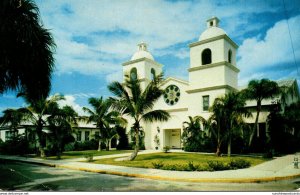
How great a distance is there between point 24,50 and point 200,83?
53.3 ft

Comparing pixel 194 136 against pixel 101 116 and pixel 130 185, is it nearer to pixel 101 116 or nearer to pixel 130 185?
pixel 101 116

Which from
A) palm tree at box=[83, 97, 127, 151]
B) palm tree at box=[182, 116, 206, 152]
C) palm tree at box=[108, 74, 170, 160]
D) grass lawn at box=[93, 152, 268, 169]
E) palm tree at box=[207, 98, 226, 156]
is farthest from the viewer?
palm tree at box=[83, 97, 127, 151]

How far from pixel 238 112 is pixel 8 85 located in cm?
1319

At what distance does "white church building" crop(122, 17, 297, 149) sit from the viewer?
20.5 metres

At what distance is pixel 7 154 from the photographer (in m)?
22.3

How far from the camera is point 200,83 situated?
21.7 metres

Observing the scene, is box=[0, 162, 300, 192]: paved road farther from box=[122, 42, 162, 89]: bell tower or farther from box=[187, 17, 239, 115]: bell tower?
box=[122, 42, 162, 89]: bell tower

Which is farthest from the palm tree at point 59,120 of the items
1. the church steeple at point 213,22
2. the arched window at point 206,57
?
the church steeple at point 213,22

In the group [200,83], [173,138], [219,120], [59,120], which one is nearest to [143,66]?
[200,83]

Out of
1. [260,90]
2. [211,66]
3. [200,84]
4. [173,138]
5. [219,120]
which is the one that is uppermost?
[211,66]

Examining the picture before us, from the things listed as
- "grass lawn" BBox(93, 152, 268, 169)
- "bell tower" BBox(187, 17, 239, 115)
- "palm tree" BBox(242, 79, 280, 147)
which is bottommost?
"grass lawn" BBox(93, 152, 268, 169)

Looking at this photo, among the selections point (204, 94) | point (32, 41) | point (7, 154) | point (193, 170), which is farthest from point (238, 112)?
point (7, 154)

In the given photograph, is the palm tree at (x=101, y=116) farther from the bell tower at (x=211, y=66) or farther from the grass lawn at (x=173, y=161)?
the grass lawn at (x=173, y=161)

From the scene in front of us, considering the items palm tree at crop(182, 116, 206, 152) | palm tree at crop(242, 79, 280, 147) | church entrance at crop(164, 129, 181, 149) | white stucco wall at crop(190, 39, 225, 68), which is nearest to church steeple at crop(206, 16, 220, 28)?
white stucco wall at crop(190, 39, 225, 68)
